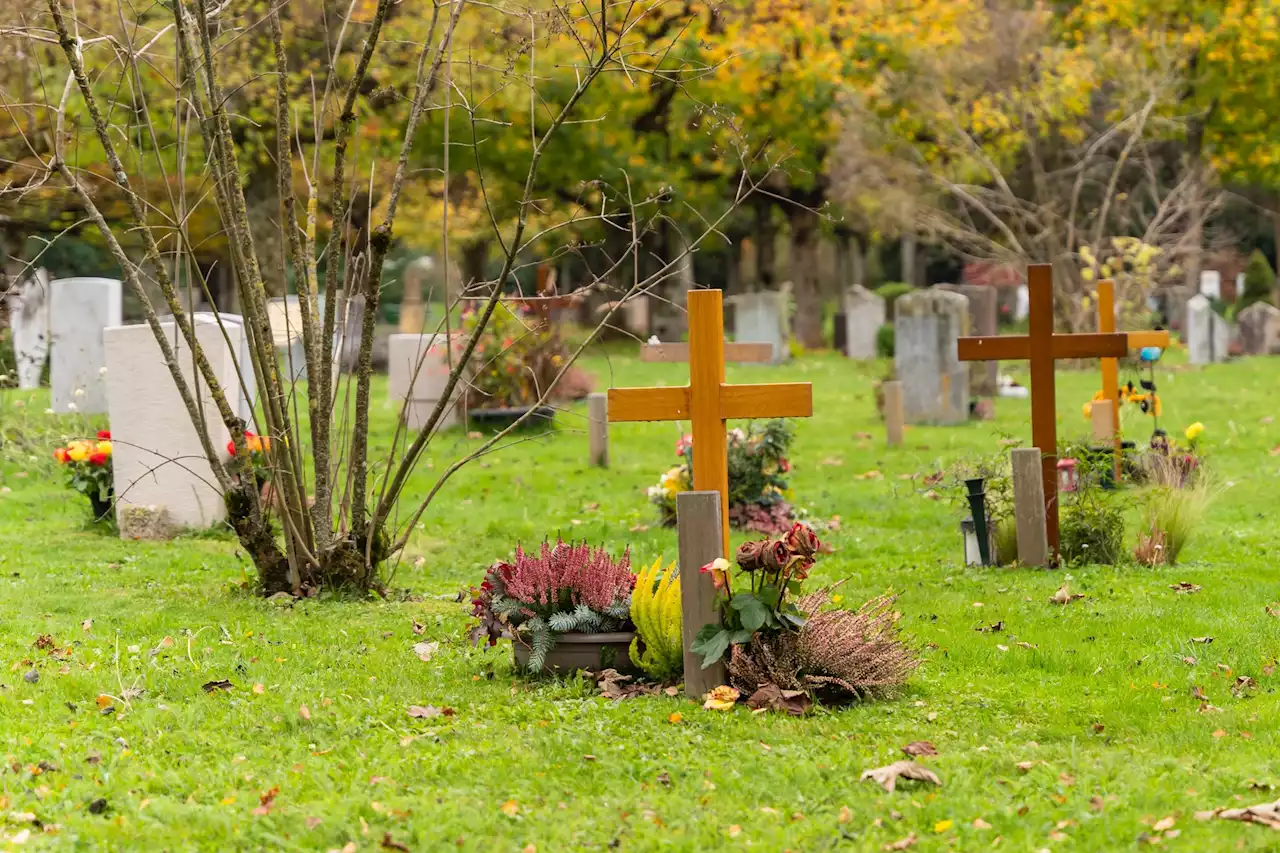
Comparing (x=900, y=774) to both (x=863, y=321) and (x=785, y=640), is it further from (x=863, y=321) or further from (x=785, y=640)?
(x=863, y=321)

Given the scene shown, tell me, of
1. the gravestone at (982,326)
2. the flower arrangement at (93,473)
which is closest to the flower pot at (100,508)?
the flower arrangement at (93,473)

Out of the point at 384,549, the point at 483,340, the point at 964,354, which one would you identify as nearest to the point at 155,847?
the point at 384,549

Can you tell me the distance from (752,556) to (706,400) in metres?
0.81

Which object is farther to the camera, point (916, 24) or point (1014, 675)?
point (916, 24)

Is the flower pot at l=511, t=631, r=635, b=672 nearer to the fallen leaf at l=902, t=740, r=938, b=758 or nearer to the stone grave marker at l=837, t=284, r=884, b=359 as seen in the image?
the fallen leaf at l=902, t=740, r=938, b=758

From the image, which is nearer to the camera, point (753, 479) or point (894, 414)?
point (753, 479)

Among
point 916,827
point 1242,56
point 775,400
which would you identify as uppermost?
point 1242,56

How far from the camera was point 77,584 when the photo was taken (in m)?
8.96

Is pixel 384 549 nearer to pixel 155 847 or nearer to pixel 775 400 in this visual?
pixel 775 400

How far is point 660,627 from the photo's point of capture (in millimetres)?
6215

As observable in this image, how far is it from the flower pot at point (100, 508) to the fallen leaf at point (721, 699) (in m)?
7.04

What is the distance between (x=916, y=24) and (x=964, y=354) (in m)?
24.3

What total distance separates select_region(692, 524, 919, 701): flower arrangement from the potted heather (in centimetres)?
58

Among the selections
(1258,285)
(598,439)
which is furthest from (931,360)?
(1258,285)
